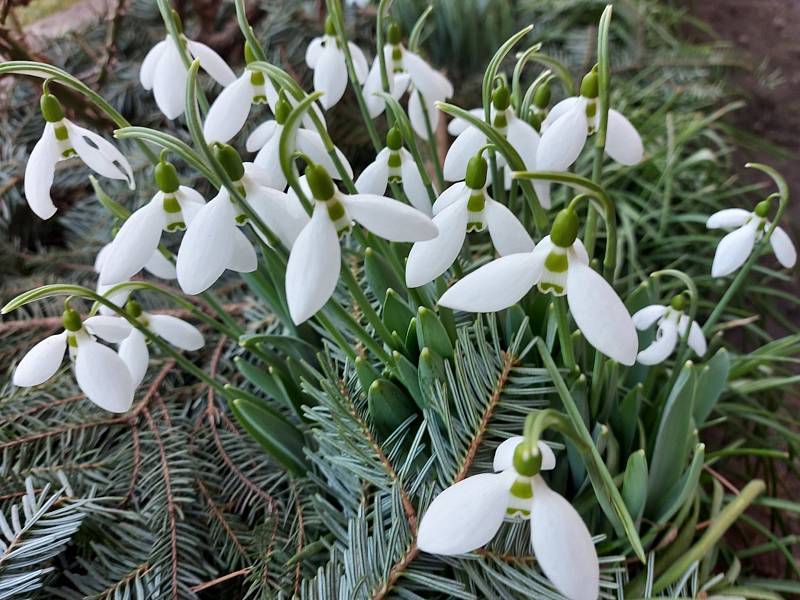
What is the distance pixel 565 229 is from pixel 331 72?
24 cm

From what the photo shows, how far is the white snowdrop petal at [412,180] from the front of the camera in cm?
39

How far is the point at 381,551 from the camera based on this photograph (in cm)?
36

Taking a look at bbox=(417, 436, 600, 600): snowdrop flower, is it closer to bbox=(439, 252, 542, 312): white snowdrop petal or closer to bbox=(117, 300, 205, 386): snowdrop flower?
bbox=(439, 252, 542, 312): white snowdrop petal

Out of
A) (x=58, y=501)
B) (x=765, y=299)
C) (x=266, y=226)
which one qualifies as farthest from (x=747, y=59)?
(x=58, y=501)

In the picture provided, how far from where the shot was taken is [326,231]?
0.27 meters

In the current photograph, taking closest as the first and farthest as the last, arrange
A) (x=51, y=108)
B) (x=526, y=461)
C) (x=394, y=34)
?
(x=526, y=461)
(x=51, y=108)
(x=394, y=34)

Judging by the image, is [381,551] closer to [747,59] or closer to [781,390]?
[781,390]

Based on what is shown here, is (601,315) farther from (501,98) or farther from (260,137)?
(260,137)

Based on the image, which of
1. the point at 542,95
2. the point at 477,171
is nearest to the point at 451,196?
the point at 477,171

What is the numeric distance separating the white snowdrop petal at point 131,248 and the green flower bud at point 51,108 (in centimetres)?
9

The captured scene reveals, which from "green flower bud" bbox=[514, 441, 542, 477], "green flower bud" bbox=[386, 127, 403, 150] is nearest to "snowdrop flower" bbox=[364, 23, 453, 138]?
"green flower bud" bbox=[386, 127, 403, 150]

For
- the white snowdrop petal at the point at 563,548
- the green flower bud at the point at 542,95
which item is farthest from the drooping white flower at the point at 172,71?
the white snowdrop petal at the point at 563,548

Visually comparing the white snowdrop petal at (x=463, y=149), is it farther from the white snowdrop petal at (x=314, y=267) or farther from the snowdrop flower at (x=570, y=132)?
the white snowdrop petal at (x=314, y=267)

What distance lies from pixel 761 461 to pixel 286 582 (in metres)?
0.55
